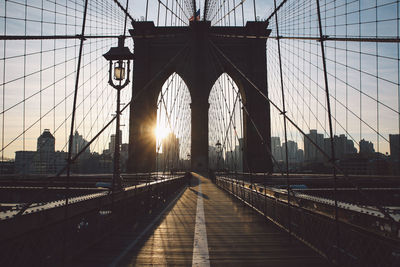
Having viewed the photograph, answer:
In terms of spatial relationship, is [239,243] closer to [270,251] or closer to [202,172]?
[270,251]

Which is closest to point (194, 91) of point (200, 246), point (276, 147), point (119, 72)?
point (276, 147)

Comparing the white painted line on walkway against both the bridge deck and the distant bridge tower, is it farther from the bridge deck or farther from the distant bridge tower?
the distant bridge tower

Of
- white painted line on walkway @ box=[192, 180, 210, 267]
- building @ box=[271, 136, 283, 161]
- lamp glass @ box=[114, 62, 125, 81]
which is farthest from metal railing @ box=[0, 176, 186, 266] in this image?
building @ box=[271, 136, 283, 161]

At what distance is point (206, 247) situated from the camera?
3.44 meters

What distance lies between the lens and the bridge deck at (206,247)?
2867 mm

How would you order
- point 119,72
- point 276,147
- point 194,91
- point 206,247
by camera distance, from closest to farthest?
point 206,247
point 119,72
point 194,91
point 276,147

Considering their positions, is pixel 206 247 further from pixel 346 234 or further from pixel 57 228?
pixel 57 228

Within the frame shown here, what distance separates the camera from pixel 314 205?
12.4 feet

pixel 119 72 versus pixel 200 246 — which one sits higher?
pixel 119 72

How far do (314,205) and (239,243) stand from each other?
124 centimetres

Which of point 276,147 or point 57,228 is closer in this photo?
point 57,228

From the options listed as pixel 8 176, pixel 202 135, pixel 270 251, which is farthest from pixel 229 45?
pixel 270 251

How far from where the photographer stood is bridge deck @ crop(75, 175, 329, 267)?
2867 millimetres

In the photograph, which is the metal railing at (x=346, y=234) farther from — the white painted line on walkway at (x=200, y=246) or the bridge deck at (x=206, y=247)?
the white painted line on walkway at (x=200, y=246)
